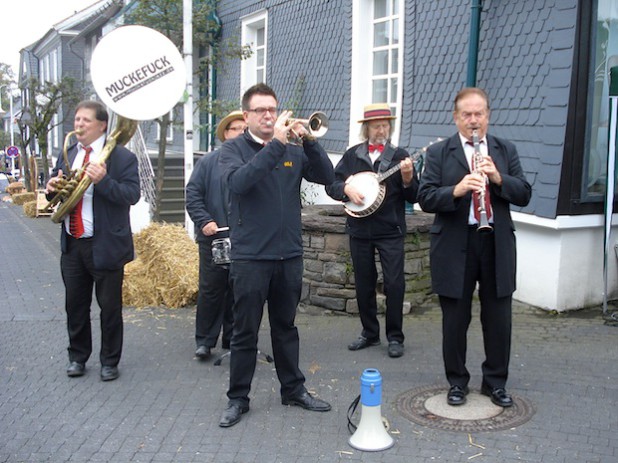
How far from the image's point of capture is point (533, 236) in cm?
741

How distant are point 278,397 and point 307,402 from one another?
33cm

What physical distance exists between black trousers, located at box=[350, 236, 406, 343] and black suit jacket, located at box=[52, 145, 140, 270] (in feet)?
6.00

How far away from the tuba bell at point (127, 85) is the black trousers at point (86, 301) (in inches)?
15.1

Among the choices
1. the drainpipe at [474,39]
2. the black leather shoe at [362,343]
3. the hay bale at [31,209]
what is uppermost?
the drainpipe at [474,39]

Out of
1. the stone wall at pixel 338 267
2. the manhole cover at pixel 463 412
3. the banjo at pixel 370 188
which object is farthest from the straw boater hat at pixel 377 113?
the manhole cover at pixel 463 412

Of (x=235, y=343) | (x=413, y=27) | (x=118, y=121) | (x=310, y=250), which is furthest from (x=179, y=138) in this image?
(x=235, y=343)

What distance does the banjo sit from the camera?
577 cm

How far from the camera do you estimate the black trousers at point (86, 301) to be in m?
5.54

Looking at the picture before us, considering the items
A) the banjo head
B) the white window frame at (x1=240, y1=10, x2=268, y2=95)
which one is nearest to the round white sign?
the banjo head

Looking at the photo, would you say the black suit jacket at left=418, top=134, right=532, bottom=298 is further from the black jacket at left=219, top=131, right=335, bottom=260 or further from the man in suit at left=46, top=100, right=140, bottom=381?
the man in suit at left=46, top=100, right=140, bottom=381

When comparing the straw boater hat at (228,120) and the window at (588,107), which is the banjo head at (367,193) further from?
the window at (588,107)

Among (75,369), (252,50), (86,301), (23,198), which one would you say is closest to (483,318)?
(86,301)

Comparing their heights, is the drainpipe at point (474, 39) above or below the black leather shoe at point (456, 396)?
above

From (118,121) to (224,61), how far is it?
29.9 feet
